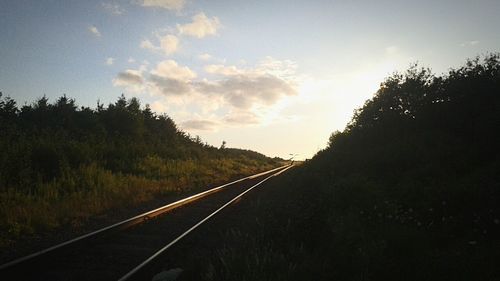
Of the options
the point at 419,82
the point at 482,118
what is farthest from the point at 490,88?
the point at 419,82

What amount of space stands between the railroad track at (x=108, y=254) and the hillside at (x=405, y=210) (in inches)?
47.4

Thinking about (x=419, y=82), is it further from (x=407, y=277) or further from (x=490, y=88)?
(x=407, y=277)

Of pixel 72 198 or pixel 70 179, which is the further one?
pixel 70 179

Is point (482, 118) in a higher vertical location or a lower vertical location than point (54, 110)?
lower

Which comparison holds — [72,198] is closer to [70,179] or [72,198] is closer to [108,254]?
[70,179]

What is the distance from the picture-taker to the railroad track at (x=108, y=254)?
5.92 metres

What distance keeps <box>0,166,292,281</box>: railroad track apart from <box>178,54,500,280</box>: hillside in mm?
1203

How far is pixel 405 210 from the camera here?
849 cm

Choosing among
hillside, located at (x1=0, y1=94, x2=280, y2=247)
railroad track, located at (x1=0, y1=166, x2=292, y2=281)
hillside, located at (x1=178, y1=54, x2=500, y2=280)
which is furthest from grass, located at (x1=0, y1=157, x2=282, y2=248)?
hillside, located at (x1=178, y1=54, x2=500, y2=280)

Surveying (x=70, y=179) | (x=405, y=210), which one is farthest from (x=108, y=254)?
(x=70, y=179)

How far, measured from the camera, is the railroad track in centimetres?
592

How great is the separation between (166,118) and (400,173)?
3771 cm

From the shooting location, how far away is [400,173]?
12641 mm

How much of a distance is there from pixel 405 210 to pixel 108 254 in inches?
257
